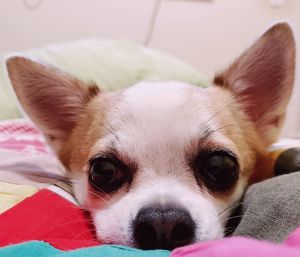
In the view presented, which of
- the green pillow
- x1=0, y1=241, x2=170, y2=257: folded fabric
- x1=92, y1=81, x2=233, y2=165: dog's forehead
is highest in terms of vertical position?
x1=92, y1=81, x2=233, y2=165: dog's forehead

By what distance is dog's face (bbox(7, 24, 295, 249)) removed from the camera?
A: 769mm

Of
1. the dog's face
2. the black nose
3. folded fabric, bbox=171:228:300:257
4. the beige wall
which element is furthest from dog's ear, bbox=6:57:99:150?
the beige wall

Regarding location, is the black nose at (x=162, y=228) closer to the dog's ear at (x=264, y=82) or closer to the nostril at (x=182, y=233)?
the nostril at (x=182, y=233)

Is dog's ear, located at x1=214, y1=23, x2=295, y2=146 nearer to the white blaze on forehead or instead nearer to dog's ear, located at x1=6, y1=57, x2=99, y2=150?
the white blaze on forehead

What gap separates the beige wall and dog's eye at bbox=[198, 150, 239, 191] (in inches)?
72.1

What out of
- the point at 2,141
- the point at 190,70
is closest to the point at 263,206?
the point at 2,141

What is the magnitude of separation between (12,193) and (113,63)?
1.24m

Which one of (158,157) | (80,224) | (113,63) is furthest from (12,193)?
(113,63)

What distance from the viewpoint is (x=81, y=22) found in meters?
2.72

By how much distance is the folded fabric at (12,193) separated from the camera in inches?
32.6

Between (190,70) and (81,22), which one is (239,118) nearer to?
(190,70)

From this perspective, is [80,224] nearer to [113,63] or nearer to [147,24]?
[113,63]

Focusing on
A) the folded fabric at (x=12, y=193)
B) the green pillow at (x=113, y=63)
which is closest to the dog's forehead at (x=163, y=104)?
the folded fabric at (x=12, y=193)

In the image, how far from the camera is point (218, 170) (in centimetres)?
85
